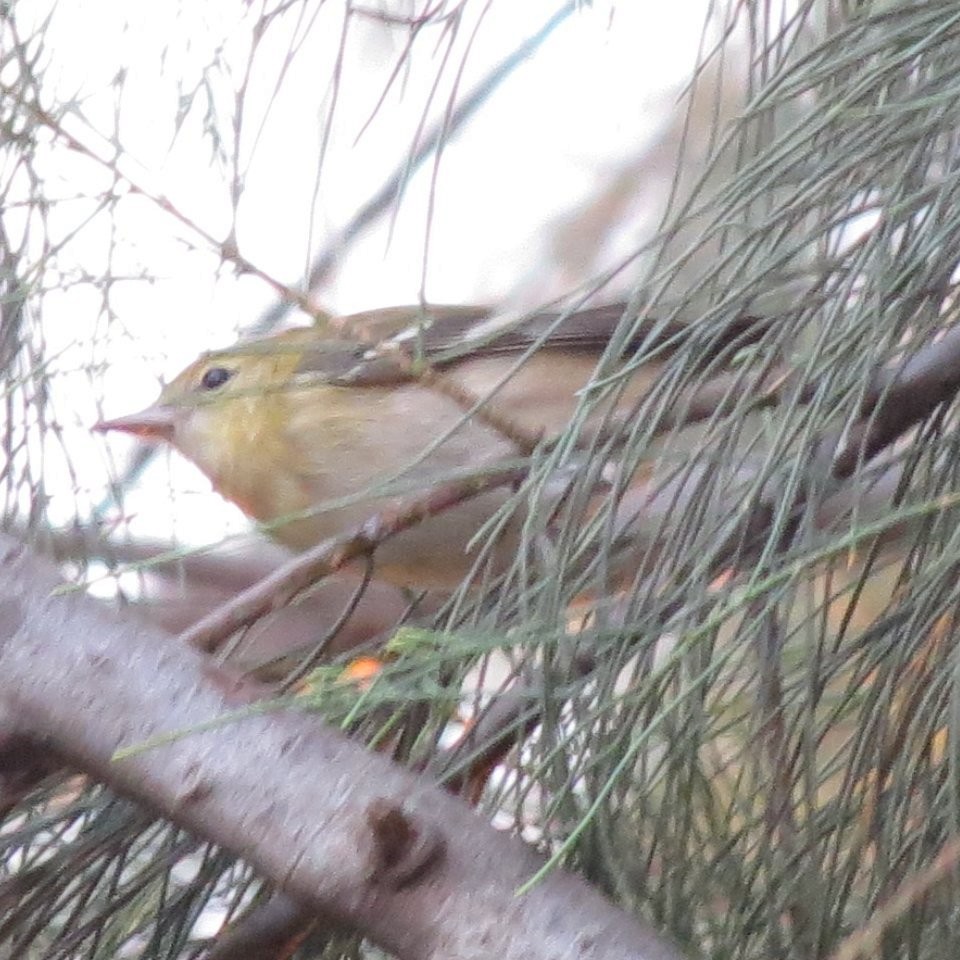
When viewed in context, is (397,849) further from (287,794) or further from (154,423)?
(154,423)

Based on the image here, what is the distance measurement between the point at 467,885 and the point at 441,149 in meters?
0.38

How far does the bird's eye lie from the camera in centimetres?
151

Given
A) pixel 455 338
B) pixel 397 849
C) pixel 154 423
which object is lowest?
pixel 397 849

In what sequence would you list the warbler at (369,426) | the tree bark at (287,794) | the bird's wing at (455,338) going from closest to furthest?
the tree bark at (287,794), the bird's wing at (455,338), the warbler at (369,426)

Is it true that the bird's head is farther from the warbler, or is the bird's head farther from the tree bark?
the tree bark

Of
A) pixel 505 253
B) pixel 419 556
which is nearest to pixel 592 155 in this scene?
pixel 505 253

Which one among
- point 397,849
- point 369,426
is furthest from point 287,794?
point 369,426

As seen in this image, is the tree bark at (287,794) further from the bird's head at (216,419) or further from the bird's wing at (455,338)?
the bird's head at (216,419)

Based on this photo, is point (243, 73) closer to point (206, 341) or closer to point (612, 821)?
point (206, 341)

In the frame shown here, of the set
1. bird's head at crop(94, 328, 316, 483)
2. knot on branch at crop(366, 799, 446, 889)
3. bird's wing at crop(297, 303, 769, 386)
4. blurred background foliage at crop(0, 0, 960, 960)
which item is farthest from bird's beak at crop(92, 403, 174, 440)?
knot on branch at crop(366, 799, 446, 889)

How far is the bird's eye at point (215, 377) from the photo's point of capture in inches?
59.6

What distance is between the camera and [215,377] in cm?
151

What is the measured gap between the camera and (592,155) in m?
2.42

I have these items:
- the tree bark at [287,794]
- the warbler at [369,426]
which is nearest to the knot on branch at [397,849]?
the tree bark at [287,794]
